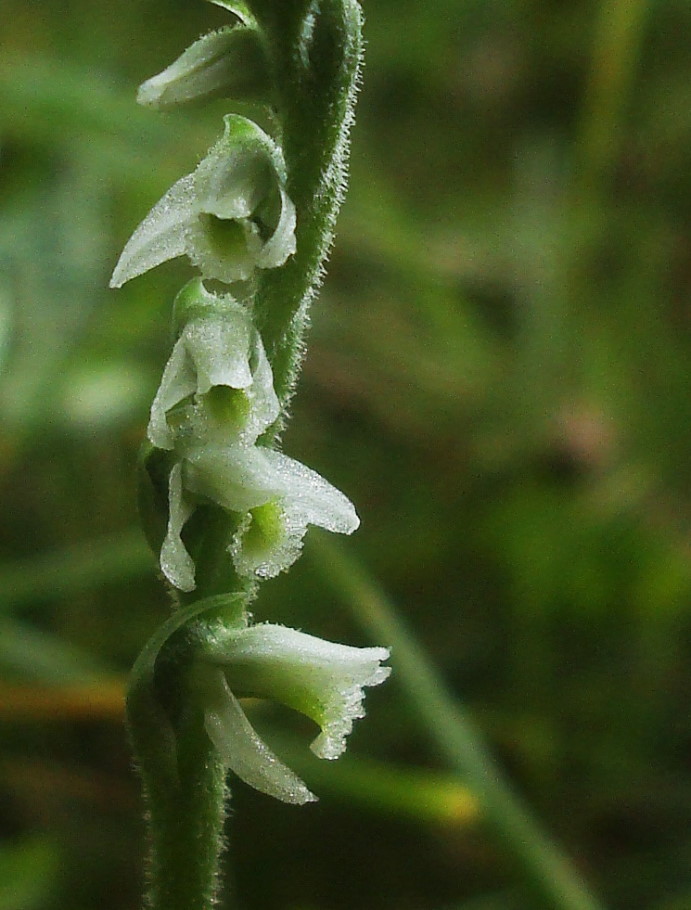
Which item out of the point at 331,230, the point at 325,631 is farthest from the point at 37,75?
the point at 331,230

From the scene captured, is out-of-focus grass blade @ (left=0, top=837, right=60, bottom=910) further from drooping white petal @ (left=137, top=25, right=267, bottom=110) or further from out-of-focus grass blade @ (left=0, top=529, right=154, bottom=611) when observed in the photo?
drooping white petal @ (left=137, top=25, right=267, bottom=110)

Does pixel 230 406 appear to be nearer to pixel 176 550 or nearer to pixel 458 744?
Result: pixel 176 550

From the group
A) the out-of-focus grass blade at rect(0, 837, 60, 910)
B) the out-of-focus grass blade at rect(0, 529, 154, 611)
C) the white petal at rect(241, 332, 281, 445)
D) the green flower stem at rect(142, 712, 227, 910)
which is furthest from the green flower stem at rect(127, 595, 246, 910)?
the out-of-focus grass blade at rect(0, 529, 154, 611)

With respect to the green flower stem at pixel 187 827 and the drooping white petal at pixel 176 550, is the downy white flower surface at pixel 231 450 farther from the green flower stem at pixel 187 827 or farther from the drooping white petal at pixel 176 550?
the green flower stem at pixel 187 827

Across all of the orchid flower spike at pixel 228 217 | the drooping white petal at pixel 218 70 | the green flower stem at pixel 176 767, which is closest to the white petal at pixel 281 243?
the orchid flower spike at pixel 228 217

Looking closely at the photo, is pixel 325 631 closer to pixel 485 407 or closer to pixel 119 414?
pixel 119 414

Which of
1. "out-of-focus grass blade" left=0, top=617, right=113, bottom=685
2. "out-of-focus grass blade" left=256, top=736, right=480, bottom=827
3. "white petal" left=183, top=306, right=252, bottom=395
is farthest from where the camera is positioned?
"out-of-focus grass blade" left=0, top=617, right=113, bottom=685
